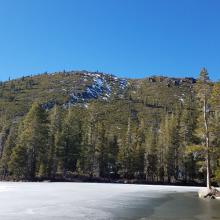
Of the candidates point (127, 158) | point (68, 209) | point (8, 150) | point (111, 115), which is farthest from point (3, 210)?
point (111, 115)

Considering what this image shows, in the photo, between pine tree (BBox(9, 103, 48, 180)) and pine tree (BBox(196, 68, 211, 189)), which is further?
pine tree (BBox(9, 103, 48, 180))

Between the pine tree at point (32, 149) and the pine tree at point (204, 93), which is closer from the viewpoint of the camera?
the pine tree at point (204, 93)

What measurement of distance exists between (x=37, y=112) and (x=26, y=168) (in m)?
10.9

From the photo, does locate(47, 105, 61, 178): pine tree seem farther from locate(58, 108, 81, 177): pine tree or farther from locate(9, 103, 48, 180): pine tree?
locate(9, 103, 48, 180): pine tree

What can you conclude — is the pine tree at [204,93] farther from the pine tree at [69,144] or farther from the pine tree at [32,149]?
the pine tree at [69,144]

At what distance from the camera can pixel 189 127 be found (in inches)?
3615

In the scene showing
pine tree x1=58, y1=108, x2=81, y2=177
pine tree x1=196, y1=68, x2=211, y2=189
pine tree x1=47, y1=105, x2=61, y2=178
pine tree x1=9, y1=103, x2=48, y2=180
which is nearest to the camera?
pine tree x1=196, y1=68, x2=211, y2=189

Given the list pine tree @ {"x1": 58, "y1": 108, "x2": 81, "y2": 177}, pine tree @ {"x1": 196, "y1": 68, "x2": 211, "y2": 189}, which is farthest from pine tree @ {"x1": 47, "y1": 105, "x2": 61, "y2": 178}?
pine tree @ {"x1": 196, "y1": 68, "x2": 211, "y2": 189}

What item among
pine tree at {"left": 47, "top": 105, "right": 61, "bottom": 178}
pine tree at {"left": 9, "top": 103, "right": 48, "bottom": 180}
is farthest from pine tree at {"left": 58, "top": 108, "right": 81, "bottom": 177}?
pine tree at {"left": 9, "top": 103, "right": 48, "bottom": 180}

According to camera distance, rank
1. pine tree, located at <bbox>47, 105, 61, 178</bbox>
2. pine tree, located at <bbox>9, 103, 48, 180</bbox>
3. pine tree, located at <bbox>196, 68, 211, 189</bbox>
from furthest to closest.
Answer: pine tree, located at <bbox>47, 105, 61, 178</bbox>
pine tree, located at <bbox>9, 103, 48, 180</bbox>
pine tree, located at <bbox>196, 68, 211, 189</bbox>

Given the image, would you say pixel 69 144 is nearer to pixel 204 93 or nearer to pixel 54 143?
pixel 54 143

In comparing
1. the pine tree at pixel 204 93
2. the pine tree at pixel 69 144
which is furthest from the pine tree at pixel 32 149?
the pine tree at pixel 204 93

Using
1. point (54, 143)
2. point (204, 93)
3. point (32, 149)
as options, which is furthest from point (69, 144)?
point (204, 93)

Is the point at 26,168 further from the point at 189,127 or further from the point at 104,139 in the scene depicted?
the point at 189,127
